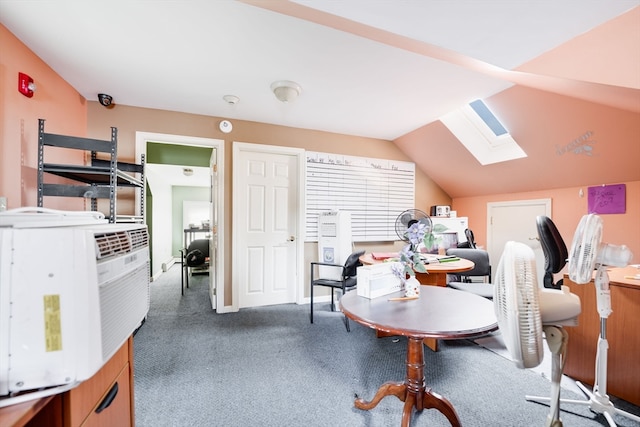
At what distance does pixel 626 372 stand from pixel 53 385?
275 cm

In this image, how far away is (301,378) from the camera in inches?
74.1

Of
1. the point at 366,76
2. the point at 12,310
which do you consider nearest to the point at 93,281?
the point at 12,310

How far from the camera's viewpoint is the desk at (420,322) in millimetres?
1103

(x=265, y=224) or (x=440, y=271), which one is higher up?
(x=265, y=224)

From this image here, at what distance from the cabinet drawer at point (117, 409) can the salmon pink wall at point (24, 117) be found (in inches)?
61.9

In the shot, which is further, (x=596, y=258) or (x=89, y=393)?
(x=596, y=258)

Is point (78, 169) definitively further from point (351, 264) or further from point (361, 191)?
point (361, 191)

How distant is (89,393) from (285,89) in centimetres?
231

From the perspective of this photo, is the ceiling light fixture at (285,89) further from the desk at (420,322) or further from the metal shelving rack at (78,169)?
the desk at (420,322)

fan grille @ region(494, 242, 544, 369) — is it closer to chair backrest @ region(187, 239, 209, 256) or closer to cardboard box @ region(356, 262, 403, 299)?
cardboard box @ region(356, 262, 403, 299)

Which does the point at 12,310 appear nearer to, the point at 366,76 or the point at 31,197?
the point at 31,197

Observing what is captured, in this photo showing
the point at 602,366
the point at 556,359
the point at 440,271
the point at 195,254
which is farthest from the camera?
the point at 195,254

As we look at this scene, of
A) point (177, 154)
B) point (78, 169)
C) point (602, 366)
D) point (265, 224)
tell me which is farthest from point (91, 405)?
point (177, 154)

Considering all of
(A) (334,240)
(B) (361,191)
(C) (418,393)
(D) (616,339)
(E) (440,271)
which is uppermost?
(B) (361,191)
